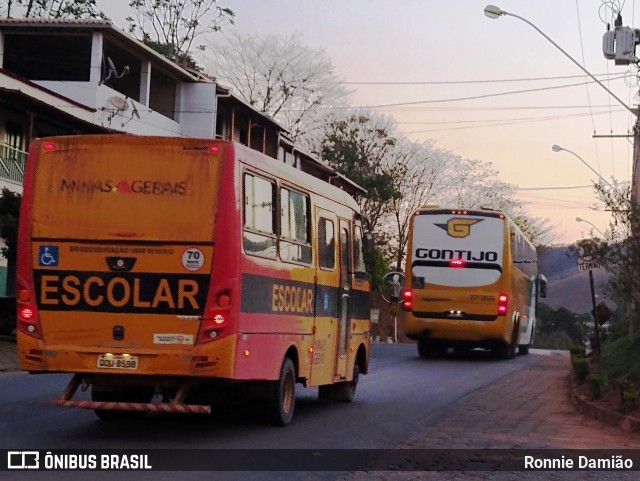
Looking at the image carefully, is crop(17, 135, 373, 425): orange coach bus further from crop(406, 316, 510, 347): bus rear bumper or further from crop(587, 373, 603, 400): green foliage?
crop(406, 316, 510, 347): bus rear bumper

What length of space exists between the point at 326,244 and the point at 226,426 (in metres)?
2.86

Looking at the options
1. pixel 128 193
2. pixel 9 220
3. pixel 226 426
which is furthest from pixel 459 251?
A: pixel 128 193

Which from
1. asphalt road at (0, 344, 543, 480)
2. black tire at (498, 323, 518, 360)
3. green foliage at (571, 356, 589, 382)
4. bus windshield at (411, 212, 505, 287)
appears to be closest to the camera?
asphalt road at (0, 344, 543, 480)

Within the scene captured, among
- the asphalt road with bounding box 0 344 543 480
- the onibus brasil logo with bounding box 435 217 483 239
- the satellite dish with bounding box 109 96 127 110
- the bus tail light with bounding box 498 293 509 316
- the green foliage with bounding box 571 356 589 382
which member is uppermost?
the satellite dish with bounding box 109 96 127 110

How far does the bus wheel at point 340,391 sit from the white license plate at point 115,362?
5922 millimetres

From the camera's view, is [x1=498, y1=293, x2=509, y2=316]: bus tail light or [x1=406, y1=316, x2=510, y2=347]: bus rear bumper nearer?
[x1=498, y1=293, x2=509, y2=316]: bus tail light

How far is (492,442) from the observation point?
12.7 metres

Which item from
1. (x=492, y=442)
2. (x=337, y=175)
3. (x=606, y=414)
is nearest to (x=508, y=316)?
(x=606, y=414)

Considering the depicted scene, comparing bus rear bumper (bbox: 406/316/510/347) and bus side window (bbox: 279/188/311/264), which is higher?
bus side window (bbox: 279/188/311/264)

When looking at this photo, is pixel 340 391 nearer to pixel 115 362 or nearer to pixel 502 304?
pixel 115 362

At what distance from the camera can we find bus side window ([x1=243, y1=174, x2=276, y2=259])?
11898mm

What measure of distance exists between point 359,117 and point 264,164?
56995 millimetres

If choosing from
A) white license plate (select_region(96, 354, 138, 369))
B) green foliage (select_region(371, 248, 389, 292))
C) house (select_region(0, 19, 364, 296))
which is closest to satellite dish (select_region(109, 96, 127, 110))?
house (select_region(0, 19, 364, 296))

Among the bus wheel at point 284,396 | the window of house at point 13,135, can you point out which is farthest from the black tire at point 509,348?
the bus wheel at point 284,396
